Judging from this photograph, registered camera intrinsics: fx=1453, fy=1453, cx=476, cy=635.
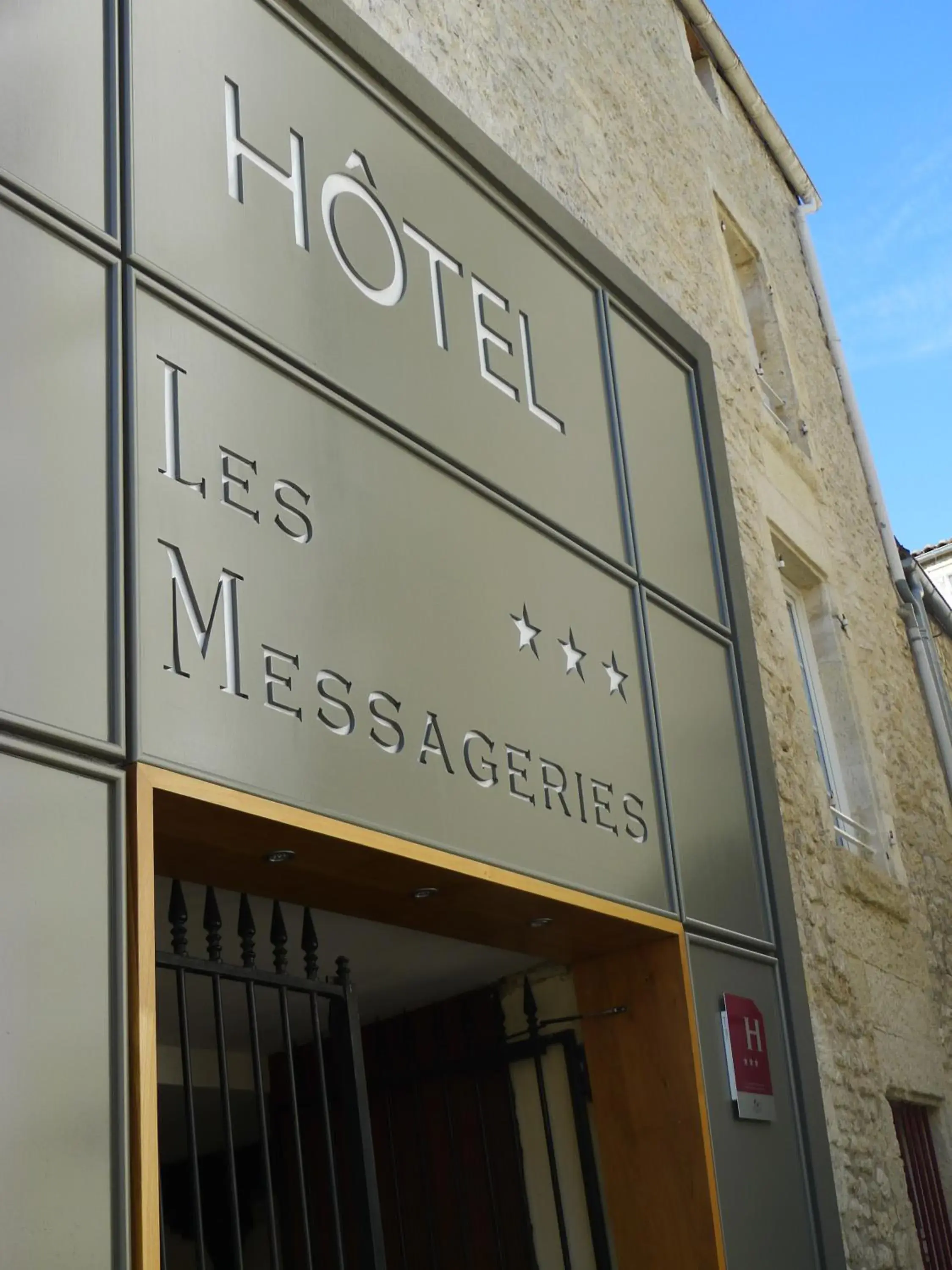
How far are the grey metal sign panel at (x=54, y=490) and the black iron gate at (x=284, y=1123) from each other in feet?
2.35

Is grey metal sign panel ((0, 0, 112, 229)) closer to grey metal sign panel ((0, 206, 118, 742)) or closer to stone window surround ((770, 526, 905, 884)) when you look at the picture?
grey metal sign panel ((0, 206, 118, 742))

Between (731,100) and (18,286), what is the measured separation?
821 cm

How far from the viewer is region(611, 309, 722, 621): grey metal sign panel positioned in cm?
541

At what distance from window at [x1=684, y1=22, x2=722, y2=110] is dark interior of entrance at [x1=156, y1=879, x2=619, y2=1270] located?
6.87 meters

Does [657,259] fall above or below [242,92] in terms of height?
above

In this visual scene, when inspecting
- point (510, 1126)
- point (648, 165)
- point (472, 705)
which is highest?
point (648, 165)

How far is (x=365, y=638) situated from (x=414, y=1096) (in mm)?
1998

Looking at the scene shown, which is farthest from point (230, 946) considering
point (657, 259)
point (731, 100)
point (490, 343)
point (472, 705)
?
point (731, 100)

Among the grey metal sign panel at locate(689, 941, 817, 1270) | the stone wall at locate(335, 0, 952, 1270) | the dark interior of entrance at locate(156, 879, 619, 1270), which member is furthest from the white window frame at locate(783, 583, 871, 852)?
the dark interior of entrance at locate(156, 879, 619, 1270)

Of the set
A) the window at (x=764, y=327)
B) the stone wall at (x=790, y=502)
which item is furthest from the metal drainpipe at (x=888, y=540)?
the window at (x=764, y=327)

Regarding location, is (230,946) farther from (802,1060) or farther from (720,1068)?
(802,1060)

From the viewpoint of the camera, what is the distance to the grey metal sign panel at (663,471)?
5406 mm

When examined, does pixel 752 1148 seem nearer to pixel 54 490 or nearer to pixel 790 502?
Result: pixel 54 490

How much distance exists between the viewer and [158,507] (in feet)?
10.4
